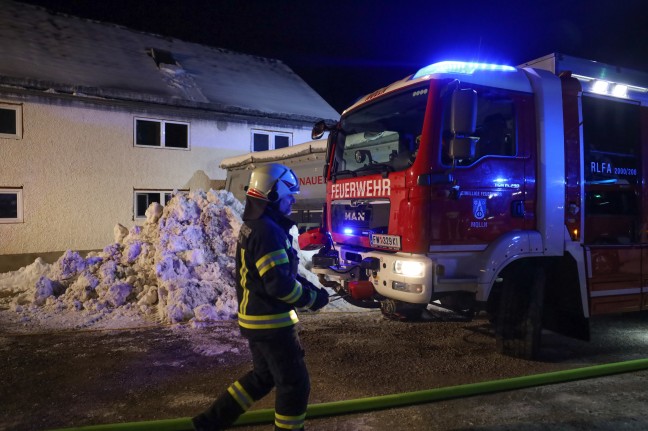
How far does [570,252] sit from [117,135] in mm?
10324

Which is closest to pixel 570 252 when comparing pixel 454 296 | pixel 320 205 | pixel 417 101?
pixel 454 296

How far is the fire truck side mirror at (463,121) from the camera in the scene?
167 inches

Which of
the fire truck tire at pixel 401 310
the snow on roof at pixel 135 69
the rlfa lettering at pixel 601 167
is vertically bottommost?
the fire truck tire at pixel 401 310

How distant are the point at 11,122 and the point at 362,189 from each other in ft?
29.9

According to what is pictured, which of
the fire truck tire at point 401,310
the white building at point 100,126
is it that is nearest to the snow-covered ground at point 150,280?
the fire truck tire at point 401,310

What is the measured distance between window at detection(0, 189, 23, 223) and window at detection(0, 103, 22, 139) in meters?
1.24

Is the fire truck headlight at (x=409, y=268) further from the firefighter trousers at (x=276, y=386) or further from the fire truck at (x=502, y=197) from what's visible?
the firefighter trousers at (x=276, y=386)

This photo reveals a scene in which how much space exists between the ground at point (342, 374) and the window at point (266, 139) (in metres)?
7.90

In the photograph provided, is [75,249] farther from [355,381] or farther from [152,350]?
[355,381]

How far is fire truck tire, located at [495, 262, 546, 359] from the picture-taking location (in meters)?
4.95

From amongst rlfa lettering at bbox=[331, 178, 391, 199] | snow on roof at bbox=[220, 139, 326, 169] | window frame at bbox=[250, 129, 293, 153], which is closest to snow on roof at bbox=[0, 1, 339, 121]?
window frame at bbox=[250, 129, 293, 153]

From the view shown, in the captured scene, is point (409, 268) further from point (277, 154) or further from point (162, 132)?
point (162, 132)

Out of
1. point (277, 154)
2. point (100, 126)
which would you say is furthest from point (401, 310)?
point (100, 126)

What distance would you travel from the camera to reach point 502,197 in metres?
Result: 4.78
